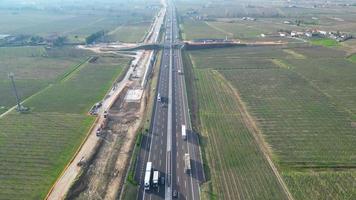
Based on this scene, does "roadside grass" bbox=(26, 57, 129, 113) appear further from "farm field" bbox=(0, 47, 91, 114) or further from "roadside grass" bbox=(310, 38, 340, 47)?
"roadside grass" bbox=(310, 38, 340, 47)

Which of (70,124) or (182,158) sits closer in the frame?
(182,158)

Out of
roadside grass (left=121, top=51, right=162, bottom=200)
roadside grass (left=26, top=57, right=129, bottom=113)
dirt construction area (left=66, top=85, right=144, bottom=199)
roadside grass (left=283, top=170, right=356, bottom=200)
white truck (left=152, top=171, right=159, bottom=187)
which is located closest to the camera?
roadside grass (left=283, top=170, right=356, bottom=200)

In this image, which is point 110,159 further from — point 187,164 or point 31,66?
point 31,66

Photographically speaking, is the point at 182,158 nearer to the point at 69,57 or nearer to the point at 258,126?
the point at 258,126

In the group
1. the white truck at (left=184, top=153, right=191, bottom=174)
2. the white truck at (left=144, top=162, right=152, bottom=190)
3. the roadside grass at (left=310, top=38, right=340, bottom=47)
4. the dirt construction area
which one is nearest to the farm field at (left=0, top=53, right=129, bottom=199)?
the dirt construction area

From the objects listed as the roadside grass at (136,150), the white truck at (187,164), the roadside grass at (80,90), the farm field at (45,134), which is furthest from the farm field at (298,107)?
the roadside grass at (80,90)

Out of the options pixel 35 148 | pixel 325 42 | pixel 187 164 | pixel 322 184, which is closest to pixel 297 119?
pixel 322 184

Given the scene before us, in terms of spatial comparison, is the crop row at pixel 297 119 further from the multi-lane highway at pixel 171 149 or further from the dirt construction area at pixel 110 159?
the dirt construction area at pixel 110 159

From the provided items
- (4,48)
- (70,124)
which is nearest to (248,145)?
(70,124)
